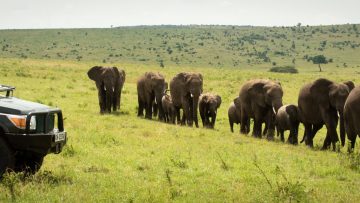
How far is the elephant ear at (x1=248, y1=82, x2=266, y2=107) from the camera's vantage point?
19391mm

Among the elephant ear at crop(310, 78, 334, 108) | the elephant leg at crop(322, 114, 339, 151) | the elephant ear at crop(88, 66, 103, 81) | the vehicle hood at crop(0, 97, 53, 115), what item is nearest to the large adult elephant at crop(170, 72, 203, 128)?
the elephant ear at crop(88, 66, 103, 81)

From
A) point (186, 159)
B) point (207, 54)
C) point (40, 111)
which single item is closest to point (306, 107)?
point (186, 159)

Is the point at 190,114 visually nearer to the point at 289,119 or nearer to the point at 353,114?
the point at 289,119

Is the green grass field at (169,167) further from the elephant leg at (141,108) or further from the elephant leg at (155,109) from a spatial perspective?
the elephant leg at (155,109)

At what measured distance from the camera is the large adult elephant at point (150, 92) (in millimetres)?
24203

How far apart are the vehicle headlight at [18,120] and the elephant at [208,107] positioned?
12960 millimetres

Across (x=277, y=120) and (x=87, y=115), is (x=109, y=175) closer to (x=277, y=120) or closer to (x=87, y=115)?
(x=277, y=120)

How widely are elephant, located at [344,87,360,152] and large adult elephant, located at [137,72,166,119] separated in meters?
11.2

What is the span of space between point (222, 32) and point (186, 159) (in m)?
143

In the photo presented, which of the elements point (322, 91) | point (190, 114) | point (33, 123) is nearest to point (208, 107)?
point (190, 114)

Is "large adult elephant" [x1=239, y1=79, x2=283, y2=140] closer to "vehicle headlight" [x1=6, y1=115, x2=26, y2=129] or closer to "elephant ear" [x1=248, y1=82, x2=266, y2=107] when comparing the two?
"elephant ear" [x1=248, y1=82, x2=266, y2=107]

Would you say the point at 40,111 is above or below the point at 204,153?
above

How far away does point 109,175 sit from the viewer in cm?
1068

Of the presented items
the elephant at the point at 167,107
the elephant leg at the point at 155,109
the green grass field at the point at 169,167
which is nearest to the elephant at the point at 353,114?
the green grass field at the point at 169,167
